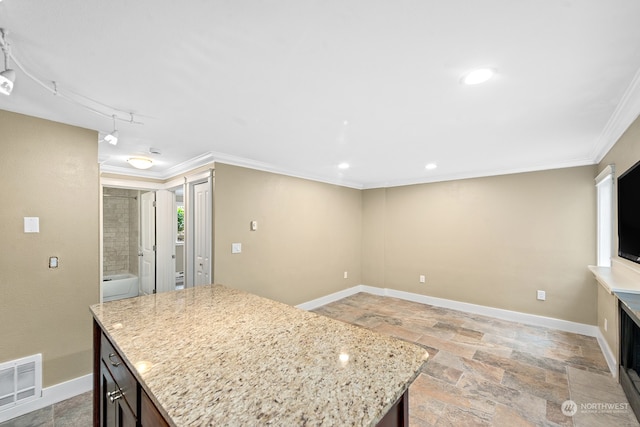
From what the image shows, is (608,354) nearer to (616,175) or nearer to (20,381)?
(616,175)

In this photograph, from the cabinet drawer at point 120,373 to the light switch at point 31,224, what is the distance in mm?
1251

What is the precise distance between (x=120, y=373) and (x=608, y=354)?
13.9 feet

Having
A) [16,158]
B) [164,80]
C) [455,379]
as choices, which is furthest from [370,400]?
[16,158]

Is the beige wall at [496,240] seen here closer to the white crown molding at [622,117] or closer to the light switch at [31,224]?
the white crown molding at [622,117]

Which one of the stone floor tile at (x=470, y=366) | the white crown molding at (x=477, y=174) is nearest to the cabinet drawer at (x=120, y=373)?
the stone floor tile at (x=470, y=366)

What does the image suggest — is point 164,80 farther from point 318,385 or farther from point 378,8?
point 318,385

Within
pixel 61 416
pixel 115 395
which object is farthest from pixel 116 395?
pixel 61 416

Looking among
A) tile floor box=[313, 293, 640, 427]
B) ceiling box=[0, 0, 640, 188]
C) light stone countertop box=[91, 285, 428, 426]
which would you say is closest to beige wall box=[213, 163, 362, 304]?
ceiling box=[0, 0, 640, 188]

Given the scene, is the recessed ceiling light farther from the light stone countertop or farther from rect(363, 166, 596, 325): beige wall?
rect(363, 166, 596, 325): beige wall

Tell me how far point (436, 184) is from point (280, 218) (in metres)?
2.78

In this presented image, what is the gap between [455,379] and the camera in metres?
2.56

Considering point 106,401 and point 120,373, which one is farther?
point 106,401

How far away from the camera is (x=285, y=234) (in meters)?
4.25

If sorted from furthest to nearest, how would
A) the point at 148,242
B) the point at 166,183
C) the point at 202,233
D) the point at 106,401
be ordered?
the point at 148,242, the point at 166,183, the point at 202,233, the point at 106,401
